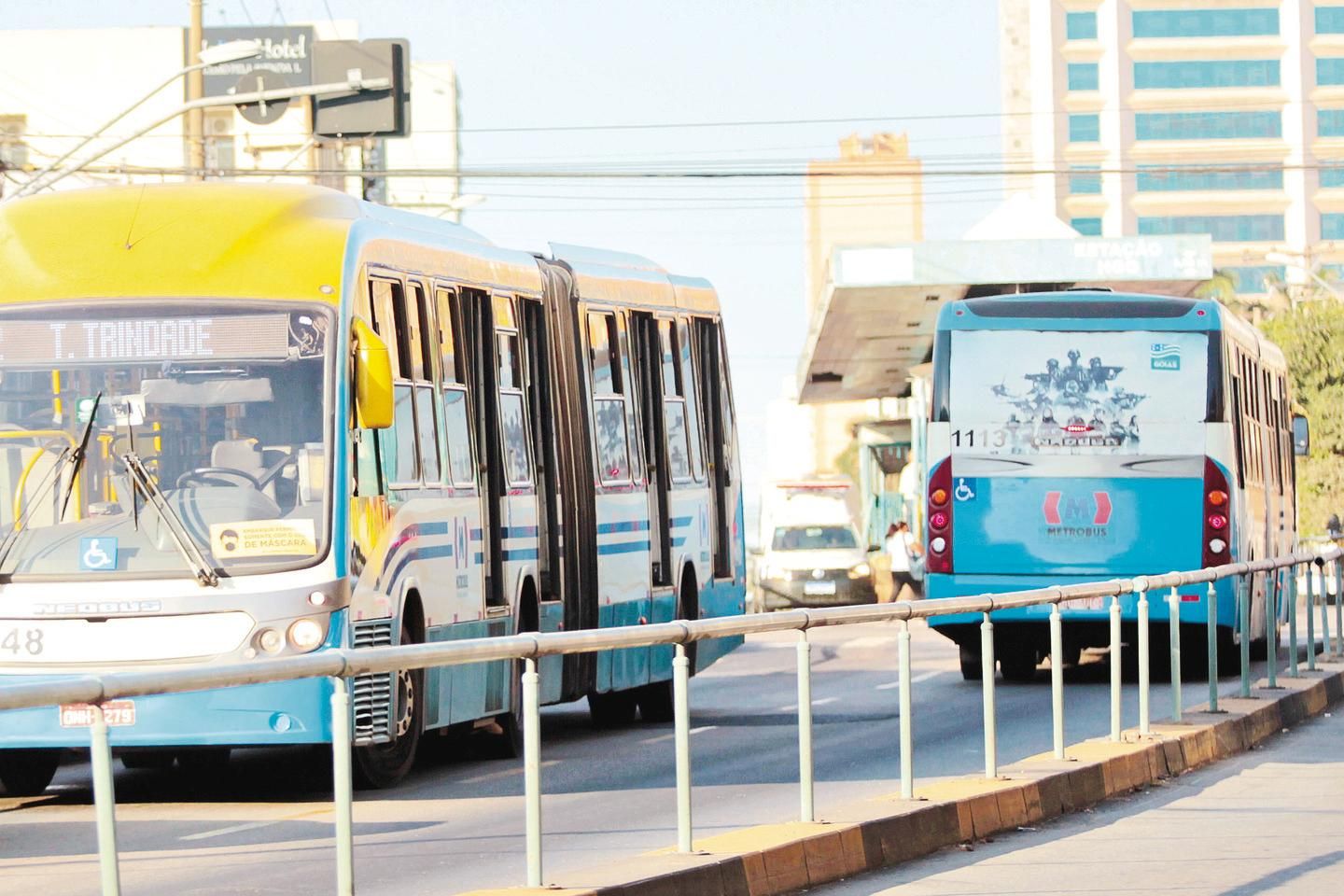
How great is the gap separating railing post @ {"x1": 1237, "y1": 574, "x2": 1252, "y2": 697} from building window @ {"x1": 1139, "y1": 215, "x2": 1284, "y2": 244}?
142524 mm

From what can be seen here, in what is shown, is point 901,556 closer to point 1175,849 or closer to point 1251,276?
point 1175,849

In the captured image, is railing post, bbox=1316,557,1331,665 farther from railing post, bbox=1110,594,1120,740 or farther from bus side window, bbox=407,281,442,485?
bus side window, bbox=407,281,442,485

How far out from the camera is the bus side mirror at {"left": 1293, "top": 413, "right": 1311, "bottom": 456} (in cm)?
2995

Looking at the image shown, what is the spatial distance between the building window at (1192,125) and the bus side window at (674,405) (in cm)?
14062

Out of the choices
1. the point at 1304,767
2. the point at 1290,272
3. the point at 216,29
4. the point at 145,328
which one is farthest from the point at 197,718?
the point at 1290,272

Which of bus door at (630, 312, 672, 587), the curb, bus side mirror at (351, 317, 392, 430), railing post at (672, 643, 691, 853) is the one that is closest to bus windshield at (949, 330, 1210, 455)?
bus door at (630, 312, 672, 587)

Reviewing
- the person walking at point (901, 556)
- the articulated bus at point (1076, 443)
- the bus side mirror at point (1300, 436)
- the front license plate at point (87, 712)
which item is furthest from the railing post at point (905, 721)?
the person walking at point (901, 556)

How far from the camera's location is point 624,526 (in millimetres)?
17859

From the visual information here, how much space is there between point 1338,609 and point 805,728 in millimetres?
12004

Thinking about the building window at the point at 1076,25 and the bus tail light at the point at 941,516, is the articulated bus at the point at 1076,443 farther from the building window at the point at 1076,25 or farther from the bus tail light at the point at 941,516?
the building window at the point at 1076,25

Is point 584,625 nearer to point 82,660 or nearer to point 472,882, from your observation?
point 82,660

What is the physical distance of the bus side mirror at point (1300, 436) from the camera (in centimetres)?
2995

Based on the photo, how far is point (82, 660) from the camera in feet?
40.1

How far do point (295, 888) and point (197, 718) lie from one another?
4.44 feet
